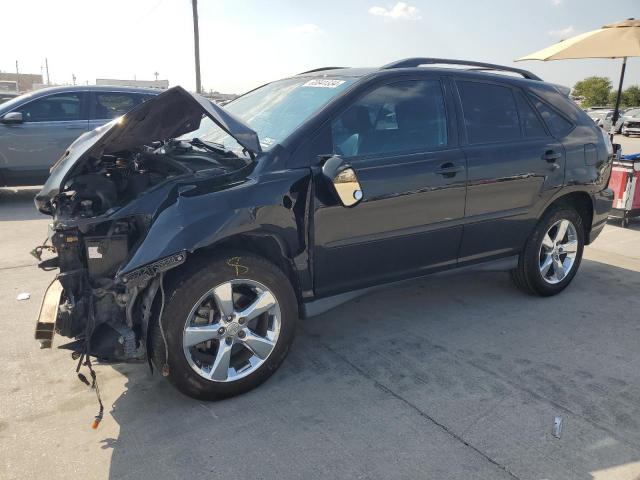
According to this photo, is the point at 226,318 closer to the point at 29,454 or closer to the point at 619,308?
the point at 29,454

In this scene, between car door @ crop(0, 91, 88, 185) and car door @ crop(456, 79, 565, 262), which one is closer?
car door @ crop(456, 79, 565, 262)

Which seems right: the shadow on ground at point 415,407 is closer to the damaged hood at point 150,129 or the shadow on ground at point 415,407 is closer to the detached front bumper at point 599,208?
the detached front bumper at point 599,208

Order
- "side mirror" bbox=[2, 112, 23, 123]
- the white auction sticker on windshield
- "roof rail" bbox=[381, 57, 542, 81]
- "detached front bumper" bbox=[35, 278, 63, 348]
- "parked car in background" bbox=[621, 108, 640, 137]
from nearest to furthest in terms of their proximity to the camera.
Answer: "detached front bumper" bbox=[35, 278, 63, 348] → the white auction sticker on windshield → "roof rail" bbox=[381, 57, 542, 81] → "side mirror" bbox=[2, 112, 23, 123] → "parked car in background" bbox=[621, 108, 640, 137]

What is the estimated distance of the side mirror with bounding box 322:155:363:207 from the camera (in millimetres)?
2867

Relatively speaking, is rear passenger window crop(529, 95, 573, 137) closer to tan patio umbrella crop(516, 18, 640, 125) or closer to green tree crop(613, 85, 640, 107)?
tan patio umbrella crop(516, 18, 640, 125)

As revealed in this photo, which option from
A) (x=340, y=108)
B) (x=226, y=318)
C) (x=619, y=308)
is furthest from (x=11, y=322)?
(x=619, y=308)

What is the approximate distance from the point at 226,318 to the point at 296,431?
27.1 inches

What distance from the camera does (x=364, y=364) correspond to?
131 inches

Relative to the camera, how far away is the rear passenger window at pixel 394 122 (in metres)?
3.23

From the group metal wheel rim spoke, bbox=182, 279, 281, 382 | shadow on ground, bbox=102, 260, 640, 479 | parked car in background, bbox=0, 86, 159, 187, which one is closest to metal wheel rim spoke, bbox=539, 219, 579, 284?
shadow on ground, bbox=102, 260, 640, 479

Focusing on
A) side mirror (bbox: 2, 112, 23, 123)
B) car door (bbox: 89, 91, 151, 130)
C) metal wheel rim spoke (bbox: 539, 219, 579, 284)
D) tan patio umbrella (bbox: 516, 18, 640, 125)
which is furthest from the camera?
car door (bbox: 89, 91, 151, 130)

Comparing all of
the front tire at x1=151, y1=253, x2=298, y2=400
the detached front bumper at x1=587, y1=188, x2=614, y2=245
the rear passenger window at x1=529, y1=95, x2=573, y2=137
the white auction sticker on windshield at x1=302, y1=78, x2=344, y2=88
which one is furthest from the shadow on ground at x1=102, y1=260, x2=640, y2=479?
the white auction sticker on windshield at x1=302, y1=78, x2=344, y2=88

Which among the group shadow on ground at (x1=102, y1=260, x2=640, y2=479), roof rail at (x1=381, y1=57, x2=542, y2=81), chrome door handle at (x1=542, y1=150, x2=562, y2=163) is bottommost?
shadow on ground at (x1=102, y1=260, x2=640, y2=479)

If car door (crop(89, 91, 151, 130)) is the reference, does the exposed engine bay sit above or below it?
below
